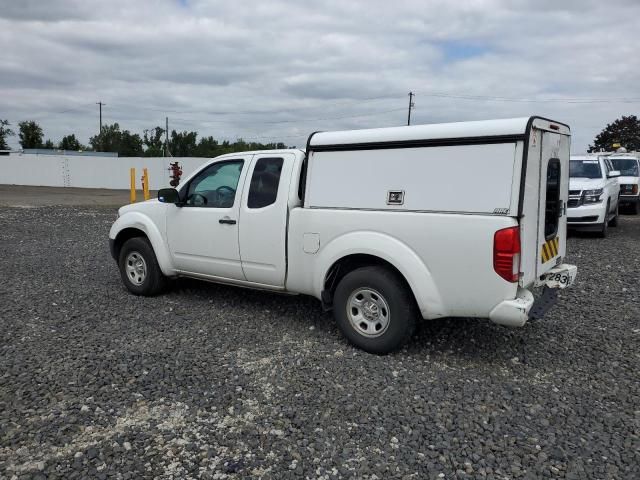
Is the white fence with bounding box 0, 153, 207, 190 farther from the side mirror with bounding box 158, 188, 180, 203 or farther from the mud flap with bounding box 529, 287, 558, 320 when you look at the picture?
the mud flap with bounding box 529, 287, 558, 320

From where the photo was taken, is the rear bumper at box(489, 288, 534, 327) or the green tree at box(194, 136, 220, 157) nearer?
the rear bumper at box(489, 288, 534, 327)

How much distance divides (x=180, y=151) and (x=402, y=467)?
8102 centimetres

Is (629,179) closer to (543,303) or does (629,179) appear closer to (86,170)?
(543,303)

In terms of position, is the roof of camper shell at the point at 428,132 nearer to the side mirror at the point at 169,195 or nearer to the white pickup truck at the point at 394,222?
the white pickup truck at the point at 394,222

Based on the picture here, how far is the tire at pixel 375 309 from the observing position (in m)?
4.52

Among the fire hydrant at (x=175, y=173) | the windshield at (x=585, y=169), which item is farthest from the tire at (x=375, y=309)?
the fire hydrant at (x=175, y=173)

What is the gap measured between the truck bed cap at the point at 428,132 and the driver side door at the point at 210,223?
1200mm

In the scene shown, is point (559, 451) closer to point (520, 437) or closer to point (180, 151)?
point (520, 437)

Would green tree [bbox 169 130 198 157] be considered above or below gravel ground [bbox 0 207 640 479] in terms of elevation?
above

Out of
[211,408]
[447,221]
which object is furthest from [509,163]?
[211,408]

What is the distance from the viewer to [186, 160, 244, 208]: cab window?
578cm

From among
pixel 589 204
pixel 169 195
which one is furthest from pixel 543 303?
pixel 589 204

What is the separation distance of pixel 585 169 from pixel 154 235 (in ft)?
34.4

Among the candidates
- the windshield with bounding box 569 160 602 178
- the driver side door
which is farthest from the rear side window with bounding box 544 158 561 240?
the windshield with bounding box 569 160 602 178
